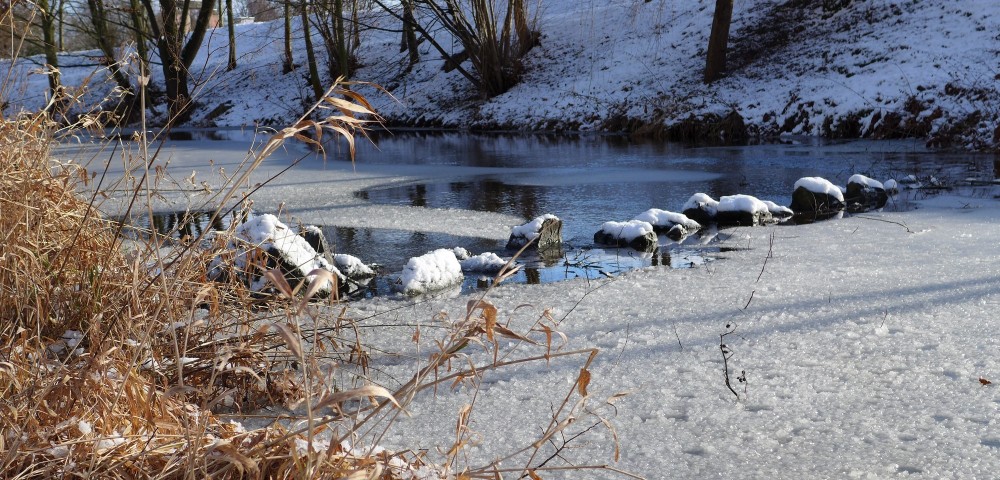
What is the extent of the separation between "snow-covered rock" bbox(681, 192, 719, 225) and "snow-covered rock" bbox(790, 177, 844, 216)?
0.83 m

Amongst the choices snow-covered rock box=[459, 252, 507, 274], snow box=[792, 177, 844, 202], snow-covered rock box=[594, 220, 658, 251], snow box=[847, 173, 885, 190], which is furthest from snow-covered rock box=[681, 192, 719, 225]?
snow-covered rock box=[459, 252, 507, 274]

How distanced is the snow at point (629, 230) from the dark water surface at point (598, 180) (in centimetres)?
11

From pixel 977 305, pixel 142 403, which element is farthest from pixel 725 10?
pixel 142 403

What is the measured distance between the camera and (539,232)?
Result: 4668 millimetres

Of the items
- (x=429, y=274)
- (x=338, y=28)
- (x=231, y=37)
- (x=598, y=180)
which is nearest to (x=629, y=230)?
(x=429, y=274)

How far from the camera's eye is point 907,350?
8.46 feet

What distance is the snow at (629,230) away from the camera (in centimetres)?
476

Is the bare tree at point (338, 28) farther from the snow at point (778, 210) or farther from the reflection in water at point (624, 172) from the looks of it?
the snow at point (778, 210)

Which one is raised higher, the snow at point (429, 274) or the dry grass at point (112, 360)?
the dry grass at point (112, 360)

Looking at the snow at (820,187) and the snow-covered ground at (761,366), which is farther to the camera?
the snow at (820,187)

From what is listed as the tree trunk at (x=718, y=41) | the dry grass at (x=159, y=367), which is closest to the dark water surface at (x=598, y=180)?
the dry grass at (x=159, y=367)

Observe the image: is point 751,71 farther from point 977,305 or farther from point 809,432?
point 809,432

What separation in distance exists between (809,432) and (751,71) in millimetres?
14050

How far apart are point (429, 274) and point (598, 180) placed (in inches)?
170
